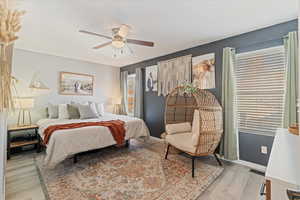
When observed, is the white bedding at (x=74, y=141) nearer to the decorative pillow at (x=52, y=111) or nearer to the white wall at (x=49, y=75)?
the decorative pillow at (x=52, y=111)

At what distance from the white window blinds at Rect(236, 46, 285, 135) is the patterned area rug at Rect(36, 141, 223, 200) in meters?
1.08

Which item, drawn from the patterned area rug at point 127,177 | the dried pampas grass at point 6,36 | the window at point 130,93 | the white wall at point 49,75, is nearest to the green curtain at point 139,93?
the window at point 130,93

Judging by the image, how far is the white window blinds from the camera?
2289 mm

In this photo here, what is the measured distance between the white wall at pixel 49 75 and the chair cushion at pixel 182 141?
10.0ft

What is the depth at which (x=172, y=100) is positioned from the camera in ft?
11.7

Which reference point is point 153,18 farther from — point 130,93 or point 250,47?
point 130,93

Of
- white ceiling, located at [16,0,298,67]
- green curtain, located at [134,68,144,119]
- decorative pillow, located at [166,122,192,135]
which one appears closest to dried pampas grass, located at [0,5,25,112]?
white ceiling, located at [16,0,298,67]

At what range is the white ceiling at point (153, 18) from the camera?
1867 millimetres

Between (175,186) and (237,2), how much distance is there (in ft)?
8.63

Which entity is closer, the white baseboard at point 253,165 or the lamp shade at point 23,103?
the white baseboard at point 253,165

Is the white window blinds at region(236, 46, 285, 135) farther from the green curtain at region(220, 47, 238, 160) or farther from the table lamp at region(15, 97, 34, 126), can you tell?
the table lamp at region(15, 97, 34, 126)

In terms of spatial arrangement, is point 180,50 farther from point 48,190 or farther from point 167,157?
point 48,190

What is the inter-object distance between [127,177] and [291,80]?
2887 mm

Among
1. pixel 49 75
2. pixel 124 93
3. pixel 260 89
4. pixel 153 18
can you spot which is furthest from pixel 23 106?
pixel 260 89
